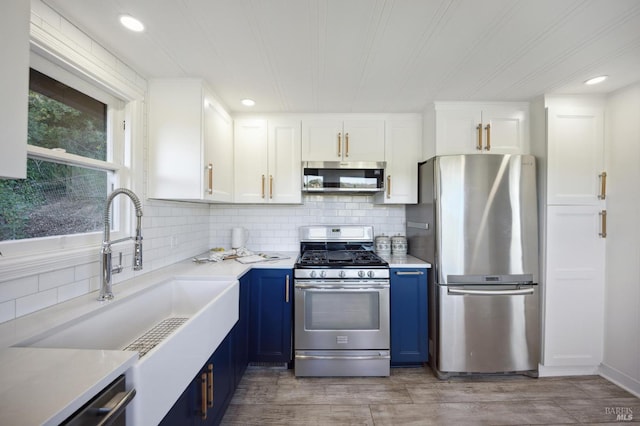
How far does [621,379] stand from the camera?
2.21 meters

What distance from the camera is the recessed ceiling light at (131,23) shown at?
143cm

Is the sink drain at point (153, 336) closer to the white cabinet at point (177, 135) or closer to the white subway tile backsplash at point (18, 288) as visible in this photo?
the white subway tile backsplash at point (18, 288)

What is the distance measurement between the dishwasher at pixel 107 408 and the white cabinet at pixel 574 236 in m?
2.91

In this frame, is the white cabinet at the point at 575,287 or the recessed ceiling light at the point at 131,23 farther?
the white cabinet at the point at 575,287

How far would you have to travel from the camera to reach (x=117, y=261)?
1.76 metres

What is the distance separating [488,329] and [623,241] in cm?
127

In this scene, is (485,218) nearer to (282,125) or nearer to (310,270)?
(310,270)

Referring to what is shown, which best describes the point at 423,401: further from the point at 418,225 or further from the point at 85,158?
the point at 85,158

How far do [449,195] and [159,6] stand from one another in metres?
2.29

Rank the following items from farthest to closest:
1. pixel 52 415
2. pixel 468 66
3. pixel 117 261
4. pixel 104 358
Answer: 1. pixel 468 66
2. pixel 117 261
3. pixel 104 358
4. pixel 52 415

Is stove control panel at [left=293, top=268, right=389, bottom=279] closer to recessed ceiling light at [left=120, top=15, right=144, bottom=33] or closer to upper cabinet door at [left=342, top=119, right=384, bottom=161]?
upper cabinet door at [left=342, top=119, right=384, bottom=161]

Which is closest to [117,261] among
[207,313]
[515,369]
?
[207,313]

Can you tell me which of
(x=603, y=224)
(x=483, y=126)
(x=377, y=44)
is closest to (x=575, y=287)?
(x=603, y=224)

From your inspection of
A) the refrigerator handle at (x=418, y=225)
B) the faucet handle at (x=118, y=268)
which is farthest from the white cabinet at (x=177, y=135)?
the refrigerator handle at (x=418, y=225)
